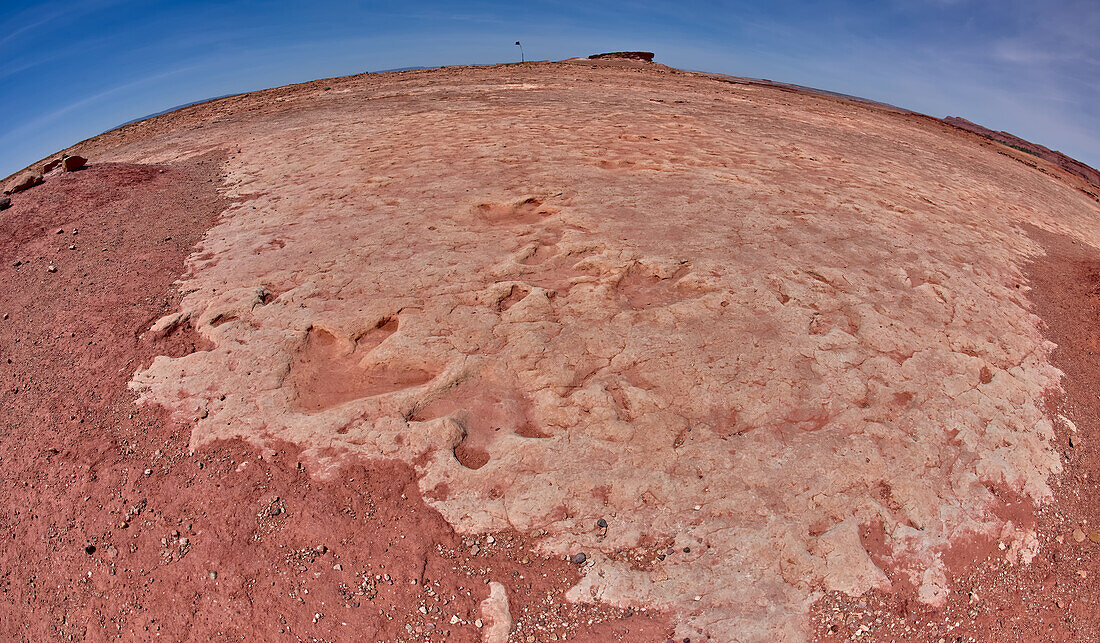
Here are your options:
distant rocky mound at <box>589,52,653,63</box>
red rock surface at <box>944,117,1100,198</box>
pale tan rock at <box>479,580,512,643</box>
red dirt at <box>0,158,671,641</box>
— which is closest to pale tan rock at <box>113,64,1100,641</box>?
red dirt at <box>0,158,671,641</box>

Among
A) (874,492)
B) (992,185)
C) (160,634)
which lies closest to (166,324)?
(160,634)

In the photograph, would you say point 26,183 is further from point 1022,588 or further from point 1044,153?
point 1044,153

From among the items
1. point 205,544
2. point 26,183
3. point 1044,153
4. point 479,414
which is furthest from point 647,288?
point 1044,153

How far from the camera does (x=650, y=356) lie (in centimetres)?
428

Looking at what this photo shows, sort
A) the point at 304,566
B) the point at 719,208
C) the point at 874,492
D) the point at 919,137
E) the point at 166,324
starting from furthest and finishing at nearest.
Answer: the point at 919,137, the point at 719,208, the point at 166,324, the point at 874,492, the point at 304,566

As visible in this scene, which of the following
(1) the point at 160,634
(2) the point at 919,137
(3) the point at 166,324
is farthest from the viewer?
(2) the point at 919,137

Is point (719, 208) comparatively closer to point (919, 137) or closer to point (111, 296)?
point (111, 296)

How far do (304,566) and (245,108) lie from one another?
12.4 metres

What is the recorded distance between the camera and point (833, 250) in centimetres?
585

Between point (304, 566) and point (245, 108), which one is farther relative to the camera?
point (245, 108)

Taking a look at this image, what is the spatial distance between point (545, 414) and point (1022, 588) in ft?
9.51

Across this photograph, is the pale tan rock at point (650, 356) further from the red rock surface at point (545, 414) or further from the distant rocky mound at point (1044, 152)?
the distant rocky mound at point (1044, 152)

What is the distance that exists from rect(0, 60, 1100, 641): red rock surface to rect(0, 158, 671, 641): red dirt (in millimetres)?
18

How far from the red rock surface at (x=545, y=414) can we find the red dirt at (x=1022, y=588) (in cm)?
2
